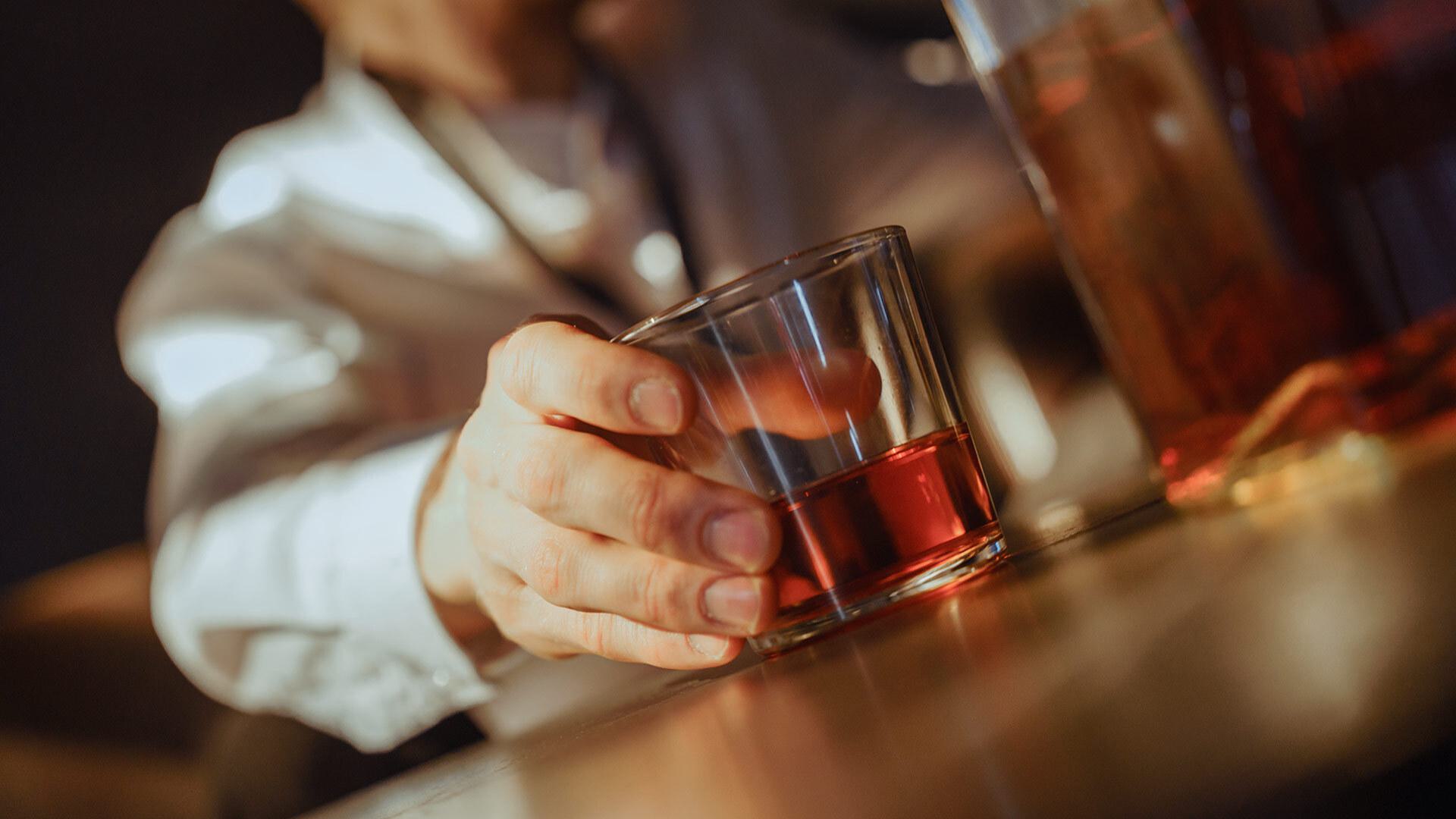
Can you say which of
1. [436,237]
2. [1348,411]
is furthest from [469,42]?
[1348,411]

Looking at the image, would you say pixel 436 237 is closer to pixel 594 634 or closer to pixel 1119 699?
pixel 594 634

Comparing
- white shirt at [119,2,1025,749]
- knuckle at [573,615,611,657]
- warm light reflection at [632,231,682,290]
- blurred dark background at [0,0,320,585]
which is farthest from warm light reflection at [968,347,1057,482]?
blurred dark background at [0,0,320,585]

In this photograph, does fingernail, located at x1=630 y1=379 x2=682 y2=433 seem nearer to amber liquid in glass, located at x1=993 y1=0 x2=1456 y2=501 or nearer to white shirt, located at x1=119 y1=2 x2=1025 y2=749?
amber liquid in glass, located at x1=993 y1=0 x2=1456 y2=501

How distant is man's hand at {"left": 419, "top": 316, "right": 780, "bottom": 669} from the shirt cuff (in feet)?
0.62

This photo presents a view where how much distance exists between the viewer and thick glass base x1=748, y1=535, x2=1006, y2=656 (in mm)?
249

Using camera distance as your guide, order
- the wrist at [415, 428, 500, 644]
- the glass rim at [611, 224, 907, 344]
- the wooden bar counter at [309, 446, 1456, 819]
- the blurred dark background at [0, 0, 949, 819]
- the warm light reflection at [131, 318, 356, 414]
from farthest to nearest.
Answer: the warm light reflection at [131, 318, 356, 414], the blurred dark background at [0, 0, 949, 819], the wrist at [415, 428, 500, 644], the glass rim at [611, 224, 907, 344], the wooden bar counter at [309, 446, 1456, 819]

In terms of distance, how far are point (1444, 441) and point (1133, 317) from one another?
0.27 ft

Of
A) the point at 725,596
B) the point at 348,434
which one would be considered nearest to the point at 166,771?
the point at 348,434

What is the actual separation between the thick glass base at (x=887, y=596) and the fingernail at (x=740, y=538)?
0.03 metres

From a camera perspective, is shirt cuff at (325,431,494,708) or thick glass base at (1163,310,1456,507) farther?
shirt cuff at (325,431,494,708)

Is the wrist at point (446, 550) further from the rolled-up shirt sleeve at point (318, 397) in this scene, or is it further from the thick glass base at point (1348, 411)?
the thick glass base at point (1348, 411)

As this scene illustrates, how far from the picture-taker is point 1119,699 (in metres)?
0.12

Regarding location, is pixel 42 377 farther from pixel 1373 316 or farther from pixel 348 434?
→ pixel 1373 316

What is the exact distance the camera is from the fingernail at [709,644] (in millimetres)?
276
